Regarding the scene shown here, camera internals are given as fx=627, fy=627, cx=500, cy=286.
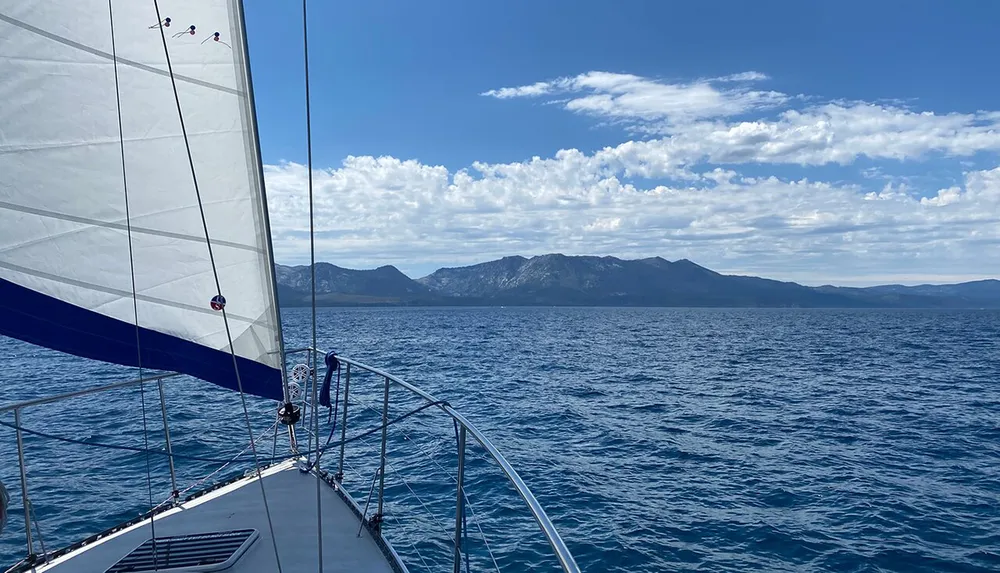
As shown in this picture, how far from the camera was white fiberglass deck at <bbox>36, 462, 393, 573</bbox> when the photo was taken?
449cm

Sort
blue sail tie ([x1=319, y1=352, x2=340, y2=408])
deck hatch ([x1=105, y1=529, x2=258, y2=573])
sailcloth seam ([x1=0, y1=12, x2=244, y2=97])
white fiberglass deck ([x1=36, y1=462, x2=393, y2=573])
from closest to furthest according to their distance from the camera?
sailcloth seam ([x1=0, y1=12, x2=244, y2=97]), deck hatch ([x1=105, y1=529, x2=258, y2=573]), white fiberglass deck ([x1=36, y1=462, x2=393, y2=573]), blue sail tie ([x1=319, y1=352, x2=340, y2=408])

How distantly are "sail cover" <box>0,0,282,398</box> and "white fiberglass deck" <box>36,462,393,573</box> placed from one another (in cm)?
130

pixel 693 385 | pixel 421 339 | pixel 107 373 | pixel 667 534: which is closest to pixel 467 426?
pixel 667 534

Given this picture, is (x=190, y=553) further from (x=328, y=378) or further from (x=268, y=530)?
(x=328, y=378)

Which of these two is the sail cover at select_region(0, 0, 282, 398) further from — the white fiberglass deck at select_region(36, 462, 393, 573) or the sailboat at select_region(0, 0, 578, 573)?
the white fiberglass deck at select_region(36, 462, 393, 573)

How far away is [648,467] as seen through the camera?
14984mm

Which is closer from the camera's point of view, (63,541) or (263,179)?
(263,179)

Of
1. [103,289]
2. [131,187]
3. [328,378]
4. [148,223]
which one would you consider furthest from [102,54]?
[328,378]

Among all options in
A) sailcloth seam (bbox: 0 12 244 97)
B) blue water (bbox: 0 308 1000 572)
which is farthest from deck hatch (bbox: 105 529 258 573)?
sailcloth seam (bbox: 0 12 244 97)

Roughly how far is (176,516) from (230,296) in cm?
217

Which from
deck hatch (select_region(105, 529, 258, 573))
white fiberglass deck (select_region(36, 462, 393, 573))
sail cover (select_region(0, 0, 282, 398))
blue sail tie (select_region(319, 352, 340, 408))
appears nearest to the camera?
sail cover (select_region(0, 0, 282, 398))

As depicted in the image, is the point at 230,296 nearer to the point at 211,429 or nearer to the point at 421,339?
the point at 211,429

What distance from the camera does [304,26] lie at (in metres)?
3.70

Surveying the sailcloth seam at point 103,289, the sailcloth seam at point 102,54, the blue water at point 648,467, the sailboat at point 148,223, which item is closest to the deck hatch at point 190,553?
the sailboat at point 148,223
